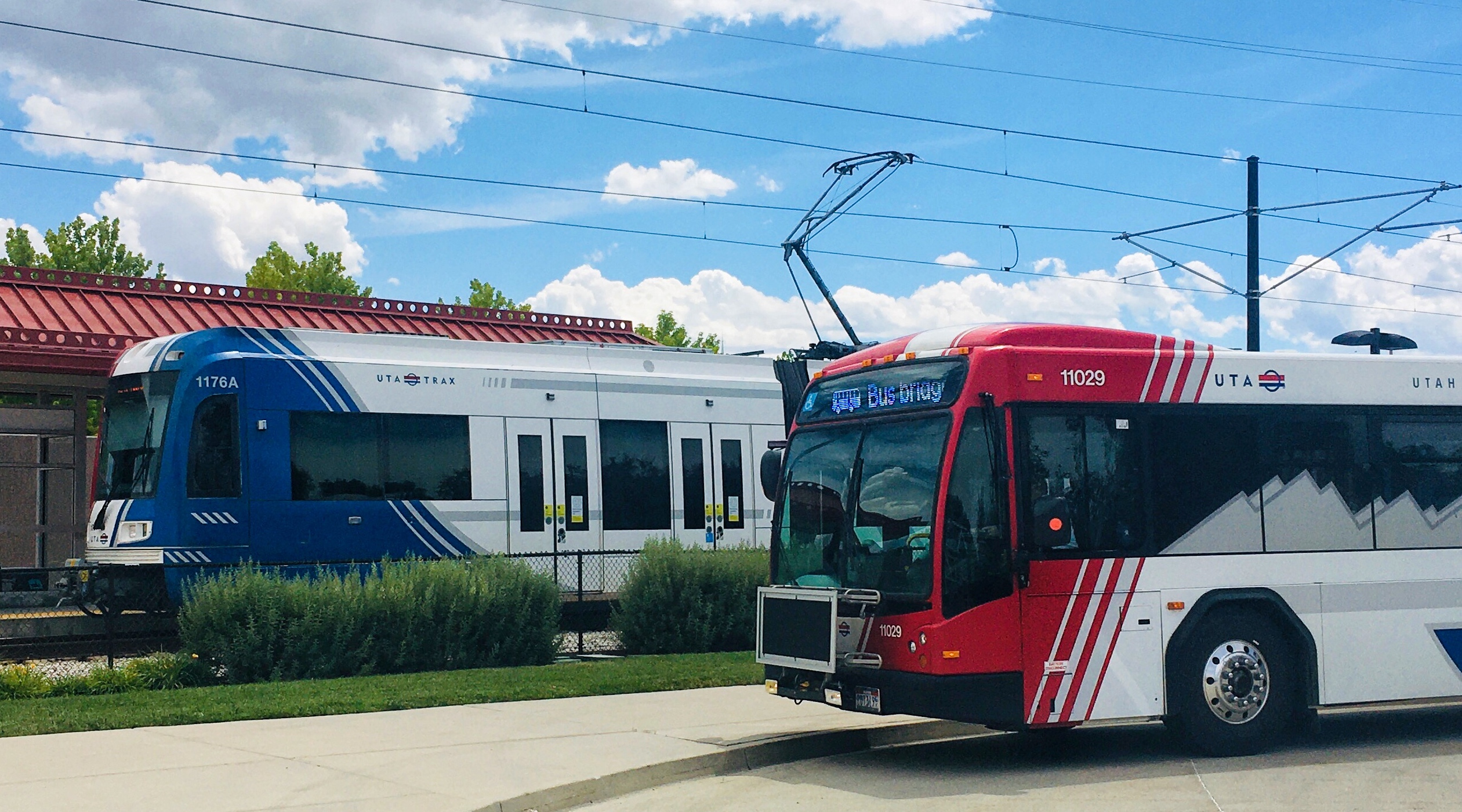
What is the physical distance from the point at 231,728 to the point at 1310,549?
26.9ft

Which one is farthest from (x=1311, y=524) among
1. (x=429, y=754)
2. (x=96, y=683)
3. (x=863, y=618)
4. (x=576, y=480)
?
(x=576, y=480)

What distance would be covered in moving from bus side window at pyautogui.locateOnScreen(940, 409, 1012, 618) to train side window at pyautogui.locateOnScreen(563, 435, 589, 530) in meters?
10.4

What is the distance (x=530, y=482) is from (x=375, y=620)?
15.7 feet

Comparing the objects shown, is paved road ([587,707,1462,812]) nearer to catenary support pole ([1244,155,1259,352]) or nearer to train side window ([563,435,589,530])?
train side window ([563,435,589,530])

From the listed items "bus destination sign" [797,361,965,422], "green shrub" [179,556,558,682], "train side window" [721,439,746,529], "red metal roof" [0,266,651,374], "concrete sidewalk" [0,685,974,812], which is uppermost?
"red metal roof" [0,266,651,374]

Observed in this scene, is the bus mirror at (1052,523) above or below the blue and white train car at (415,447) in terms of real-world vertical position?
below

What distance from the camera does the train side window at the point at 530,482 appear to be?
1942cm

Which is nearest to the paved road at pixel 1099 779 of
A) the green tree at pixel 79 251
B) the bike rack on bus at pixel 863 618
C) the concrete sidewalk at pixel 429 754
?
the concrete sidewalk at pixel 429 754

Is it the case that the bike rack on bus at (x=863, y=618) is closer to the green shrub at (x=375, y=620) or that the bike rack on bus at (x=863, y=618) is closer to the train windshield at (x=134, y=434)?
the green shrub at (x=375, y=620)

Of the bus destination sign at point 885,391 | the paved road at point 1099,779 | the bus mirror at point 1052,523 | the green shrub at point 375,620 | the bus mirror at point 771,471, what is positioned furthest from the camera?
the green shrub at point 375,620

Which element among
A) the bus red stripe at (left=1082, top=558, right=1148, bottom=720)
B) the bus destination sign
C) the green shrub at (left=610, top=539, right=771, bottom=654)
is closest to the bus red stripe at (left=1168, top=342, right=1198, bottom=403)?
the bus red stripe at (left=1082, top=558, right=1148, bottom=720)

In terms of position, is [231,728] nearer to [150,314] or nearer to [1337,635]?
[1337,635]

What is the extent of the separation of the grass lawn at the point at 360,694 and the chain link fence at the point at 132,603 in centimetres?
176

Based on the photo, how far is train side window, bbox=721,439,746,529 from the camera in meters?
21.4
